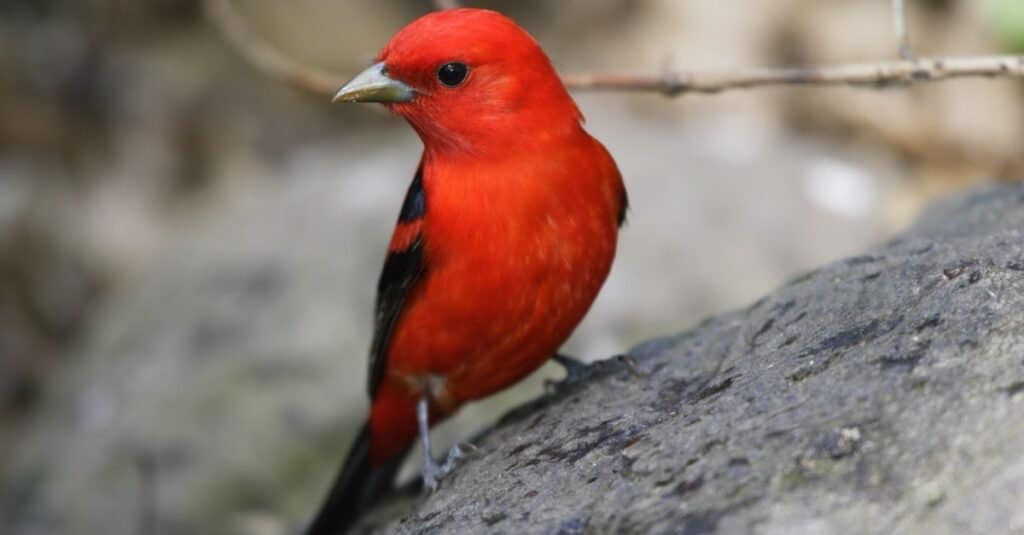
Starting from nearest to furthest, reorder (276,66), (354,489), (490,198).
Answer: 1. (490,198)
2. (354,489)
3. (276,66)

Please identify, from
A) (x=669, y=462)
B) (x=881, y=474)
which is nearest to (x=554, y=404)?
(x=669, y=462)

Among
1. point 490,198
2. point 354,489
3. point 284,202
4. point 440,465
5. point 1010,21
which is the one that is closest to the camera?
point 490,198

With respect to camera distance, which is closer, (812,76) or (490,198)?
(490,198)

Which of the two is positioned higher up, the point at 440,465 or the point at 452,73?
the point at 452,73

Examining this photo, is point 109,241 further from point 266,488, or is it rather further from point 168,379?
point 266,488

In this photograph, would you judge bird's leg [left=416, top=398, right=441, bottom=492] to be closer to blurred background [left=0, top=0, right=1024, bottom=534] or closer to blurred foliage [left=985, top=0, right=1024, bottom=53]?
blurred background [left=0, top=0, right=1024, bottom=534]

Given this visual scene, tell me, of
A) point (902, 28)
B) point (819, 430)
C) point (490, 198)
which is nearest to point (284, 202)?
point (490, 198)

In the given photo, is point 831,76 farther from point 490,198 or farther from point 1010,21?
point 1010,21

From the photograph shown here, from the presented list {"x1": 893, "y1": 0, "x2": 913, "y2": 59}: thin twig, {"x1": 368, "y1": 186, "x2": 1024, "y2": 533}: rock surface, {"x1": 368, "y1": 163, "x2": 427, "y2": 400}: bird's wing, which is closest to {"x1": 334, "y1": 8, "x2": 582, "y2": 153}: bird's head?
{"x1": 368, "y1": 163, "x2": 427, "y2": 400}: bird's wing
